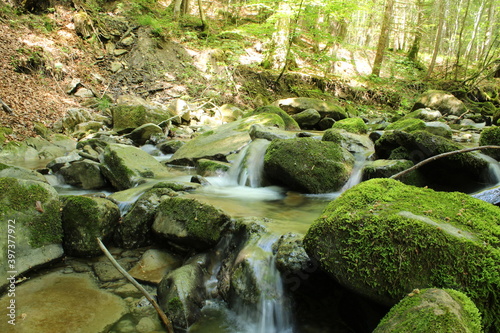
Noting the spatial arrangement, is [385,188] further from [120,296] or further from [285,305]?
[120,296]

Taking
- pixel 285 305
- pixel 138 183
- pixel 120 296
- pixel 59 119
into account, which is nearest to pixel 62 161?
pixel 138 183

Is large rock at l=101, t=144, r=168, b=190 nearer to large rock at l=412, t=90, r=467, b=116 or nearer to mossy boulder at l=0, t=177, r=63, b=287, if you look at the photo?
mossy boulder at l=0, t=177, r=63, b=287

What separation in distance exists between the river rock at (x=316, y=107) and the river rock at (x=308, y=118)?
21.7 inches

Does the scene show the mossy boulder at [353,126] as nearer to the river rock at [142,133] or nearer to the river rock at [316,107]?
the river rock at [316,107]

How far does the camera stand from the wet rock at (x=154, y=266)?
10.5 ft

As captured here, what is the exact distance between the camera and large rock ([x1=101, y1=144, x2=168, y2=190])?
18.1 feet

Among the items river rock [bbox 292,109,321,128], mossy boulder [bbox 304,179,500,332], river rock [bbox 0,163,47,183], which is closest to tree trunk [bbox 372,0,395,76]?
river rock [bbox 292,109,321,128]

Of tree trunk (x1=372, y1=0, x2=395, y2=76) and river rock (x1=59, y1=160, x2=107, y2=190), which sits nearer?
river rock (x1=59, y1=160, x2=107, y2=190)

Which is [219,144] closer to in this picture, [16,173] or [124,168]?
[124,168]

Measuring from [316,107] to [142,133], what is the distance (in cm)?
643

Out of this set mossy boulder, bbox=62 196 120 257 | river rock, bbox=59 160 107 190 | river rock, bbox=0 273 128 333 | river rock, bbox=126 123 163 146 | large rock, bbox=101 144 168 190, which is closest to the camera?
river rock, bbox=0 273 128 333

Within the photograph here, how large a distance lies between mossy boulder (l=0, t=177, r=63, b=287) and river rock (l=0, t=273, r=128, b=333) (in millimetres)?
248

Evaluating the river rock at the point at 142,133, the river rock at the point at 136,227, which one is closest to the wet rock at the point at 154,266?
the river rock at the point at 136,227

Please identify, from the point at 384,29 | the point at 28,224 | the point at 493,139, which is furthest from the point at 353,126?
the point at 384,29
